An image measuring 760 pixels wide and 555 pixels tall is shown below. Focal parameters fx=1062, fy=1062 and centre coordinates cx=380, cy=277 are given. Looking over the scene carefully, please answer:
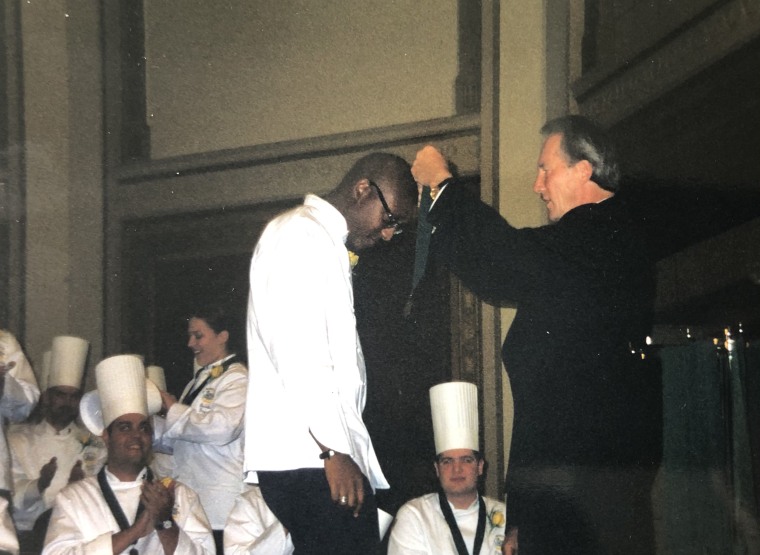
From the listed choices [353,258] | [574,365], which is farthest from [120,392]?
[574,365]

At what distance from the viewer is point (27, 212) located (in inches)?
97.7

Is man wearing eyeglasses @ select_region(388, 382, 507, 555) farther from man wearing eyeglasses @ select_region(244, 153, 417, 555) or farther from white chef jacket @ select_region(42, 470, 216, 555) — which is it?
white chef jacket @ select_region(42, 470, 216, 555)

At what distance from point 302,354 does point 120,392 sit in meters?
0.78

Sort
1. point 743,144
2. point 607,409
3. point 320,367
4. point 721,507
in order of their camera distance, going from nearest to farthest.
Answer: point 320,367, point 607,409, point 721,507, point 743,144

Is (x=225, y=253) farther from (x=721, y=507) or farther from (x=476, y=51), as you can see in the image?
(x=721, y=507)

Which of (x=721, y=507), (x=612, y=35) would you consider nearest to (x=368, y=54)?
(x=612, y=35)

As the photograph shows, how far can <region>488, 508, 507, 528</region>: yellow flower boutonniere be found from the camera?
2.21 metres

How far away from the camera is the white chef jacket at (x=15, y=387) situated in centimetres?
244

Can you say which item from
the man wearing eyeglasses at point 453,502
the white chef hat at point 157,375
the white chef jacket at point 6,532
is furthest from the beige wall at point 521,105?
the white chef jacket at point 6,532

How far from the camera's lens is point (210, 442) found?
2.42 metres

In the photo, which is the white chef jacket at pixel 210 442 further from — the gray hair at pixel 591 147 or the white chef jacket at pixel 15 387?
the gray hair at pixel 591 147

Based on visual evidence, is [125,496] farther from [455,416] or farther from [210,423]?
[455,416]

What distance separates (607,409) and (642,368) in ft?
0.39

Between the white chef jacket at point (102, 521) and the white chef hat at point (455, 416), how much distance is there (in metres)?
0.56
